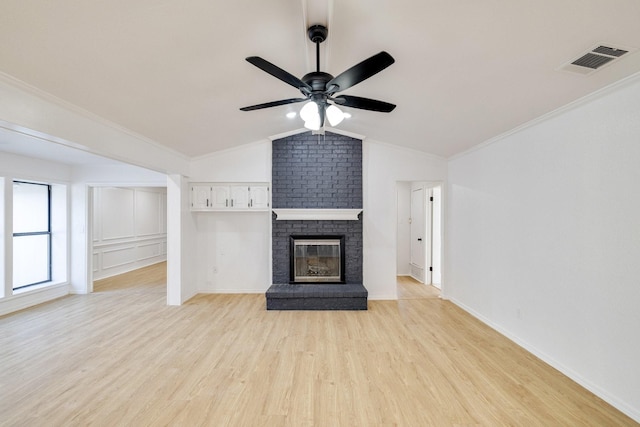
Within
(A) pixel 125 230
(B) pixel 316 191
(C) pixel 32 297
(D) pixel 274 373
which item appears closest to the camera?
(D) pixel 274 373

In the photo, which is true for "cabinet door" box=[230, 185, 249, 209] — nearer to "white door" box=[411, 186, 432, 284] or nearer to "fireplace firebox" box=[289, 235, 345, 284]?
"fireplace firebox" box=[289, 235, 345, 284]

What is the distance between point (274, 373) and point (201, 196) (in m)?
3.43

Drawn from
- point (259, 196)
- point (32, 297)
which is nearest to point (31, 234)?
point (32, 297)

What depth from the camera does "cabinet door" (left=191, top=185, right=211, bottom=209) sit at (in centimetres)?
495

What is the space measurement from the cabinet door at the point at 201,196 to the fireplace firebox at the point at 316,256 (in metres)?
1.67

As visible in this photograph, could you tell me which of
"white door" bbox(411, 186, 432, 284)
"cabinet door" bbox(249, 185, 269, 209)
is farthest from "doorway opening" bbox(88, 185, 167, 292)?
"white door" bbox(411, 186, 432, 284)

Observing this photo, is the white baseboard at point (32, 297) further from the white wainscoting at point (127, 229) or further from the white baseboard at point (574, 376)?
the white baseboard at point (574, 376)

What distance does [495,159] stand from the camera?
3600mm

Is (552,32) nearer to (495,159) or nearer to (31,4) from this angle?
(495,159)

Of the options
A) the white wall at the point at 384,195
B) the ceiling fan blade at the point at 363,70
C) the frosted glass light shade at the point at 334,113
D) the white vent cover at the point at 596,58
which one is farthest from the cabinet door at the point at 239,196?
the white vent cover at the point at 596,58

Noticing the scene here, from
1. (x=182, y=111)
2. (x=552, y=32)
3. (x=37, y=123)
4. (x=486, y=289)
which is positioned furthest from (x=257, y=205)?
(x=552, y=32)

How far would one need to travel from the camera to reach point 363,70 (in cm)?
181

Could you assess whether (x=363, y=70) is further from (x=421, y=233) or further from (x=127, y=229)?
(x=127, y=229)

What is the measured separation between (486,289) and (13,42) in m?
5.17
